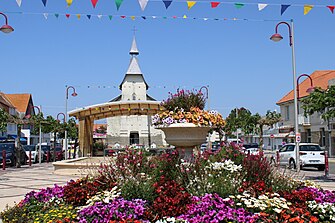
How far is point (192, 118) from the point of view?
400 inches

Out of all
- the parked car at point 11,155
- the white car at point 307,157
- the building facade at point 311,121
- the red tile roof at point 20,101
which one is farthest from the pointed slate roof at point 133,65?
the white car at point 307,157

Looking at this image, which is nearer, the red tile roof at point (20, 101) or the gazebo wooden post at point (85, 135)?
the gazebo wooden post at point (85, 135)

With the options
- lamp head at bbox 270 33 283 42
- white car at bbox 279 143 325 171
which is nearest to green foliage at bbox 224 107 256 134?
white car at bbox 279 143 325 171

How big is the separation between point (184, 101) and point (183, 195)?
16.5 ft

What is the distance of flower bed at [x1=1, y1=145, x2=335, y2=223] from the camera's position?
5.72m

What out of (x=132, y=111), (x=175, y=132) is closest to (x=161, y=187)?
(x=175, y=132)

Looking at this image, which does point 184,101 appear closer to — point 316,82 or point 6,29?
point 6,29

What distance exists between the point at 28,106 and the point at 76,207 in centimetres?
7387

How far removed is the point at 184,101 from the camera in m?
11.0

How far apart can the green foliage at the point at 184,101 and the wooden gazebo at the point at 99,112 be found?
1423 cm

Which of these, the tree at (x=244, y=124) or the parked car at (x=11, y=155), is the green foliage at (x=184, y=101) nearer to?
the parked car at (x=11, y=155)

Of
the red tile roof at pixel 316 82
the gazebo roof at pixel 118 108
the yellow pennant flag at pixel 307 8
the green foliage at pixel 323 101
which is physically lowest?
the green foliage at pixel 323 101

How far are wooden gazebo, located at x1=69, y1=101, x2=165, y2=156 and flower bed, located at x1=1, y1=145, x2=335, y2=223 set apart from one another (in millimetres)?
17768

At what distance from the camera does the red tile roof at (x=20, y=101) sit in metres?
74.3
